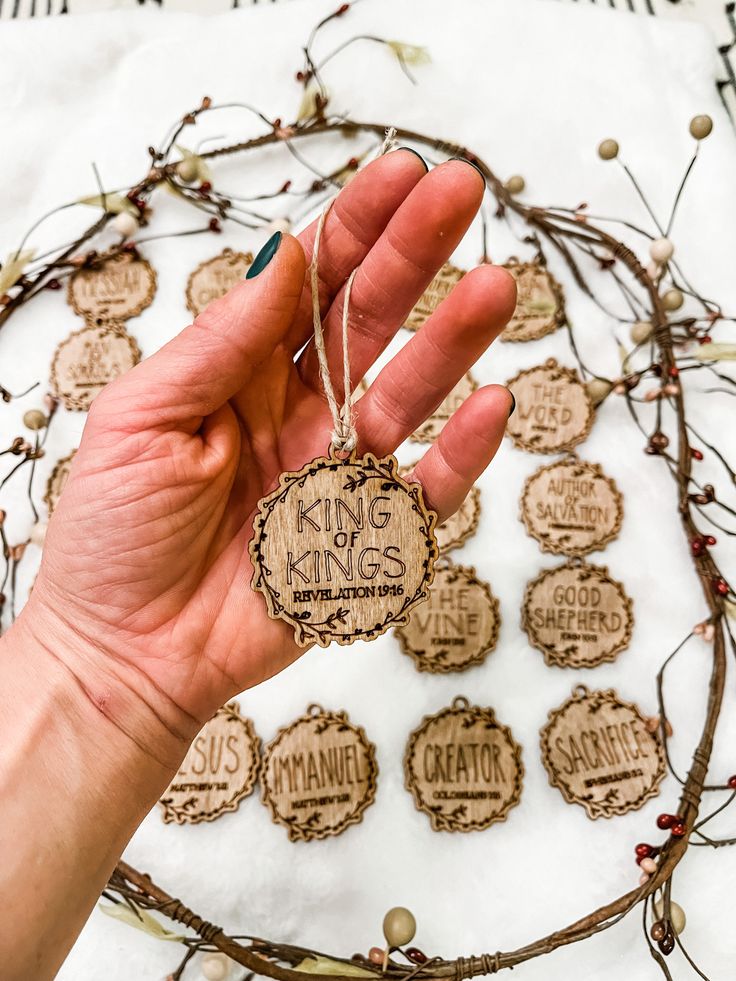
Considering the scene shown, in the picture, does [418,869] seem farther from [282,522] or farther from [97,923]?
[282,522]

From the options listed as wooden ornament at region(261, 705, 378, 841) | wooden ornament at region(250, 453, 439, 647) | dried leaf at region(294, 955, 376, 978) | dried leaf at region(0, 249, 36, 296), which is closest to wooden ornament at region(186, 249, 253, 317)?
dried leaf at region(0, 249, 36, 296)

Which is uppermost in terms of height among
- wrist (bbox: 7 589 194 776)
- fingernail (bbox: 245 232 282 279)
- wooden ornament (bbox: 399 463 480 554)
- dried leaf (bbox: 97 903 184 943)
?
wooden ornament (bbox: 399 463 480 554)

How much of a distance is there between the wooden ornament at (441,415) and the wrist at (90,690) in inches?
28.6

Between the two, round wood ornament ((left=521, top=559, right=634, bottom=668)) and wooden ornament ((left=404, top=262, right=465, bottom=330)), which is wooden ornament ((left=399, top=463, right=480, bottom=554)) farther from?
wooden ornament ((left=404, top=262, right=465, bottom=330))

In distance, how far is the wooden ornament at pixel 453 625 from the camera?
58.6 inches

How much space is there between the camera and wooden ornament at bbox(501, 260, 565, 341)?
169 centimetres

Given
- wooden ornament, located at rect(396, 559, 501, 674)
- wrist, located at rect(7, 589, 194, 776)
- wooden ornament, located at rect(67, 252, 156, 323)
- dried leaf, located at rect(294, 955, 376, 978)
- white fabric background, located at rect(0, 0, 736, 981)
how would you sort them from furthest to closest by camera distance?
1. wooden ornament, located at rect(67, 252, 156, 323)
2. wooden ornament, located at rect(396, 559, 501, 674)
3. white fabric background, located at rect(0, 0, 736, 981)
4. dried leaf, located at rect(294, 955, 376, 978)
5. wrist, located at rect(7, 589, 194, 776)

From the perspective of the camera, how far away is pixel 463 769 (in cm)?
143

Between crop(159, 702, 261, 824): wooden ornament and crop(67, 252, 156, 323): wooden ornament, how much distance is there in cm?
89

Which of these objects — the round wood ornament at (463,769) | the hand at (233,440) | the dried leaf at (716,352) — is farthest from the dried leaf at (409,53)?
the round wood ornament at (463,769)

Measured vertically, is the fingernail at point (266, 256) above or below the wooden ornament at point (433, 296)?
below

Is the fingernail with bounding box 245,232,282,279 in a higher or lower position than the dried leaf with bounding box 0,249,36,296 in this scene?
lower

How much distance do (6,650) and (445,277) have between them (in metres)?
1.15

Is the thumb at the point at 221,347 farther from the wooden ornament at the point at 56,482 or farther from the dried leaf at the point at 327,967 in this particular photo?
the dried leaf at the point at 327,967
